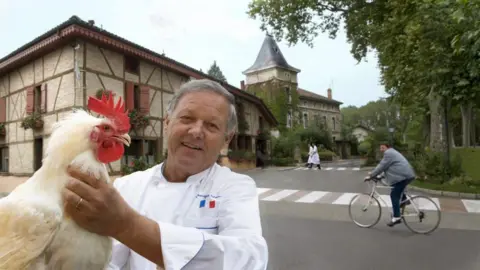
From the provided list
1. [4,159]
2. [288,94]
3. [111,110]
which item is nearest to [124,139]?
[111,110]

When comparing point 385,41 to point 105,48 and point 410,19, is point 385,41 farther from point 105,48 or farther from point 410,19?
point 105,48

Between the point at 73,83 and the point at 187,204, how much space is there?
35.0ft

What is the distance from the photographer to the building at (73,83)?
1034 centimetres

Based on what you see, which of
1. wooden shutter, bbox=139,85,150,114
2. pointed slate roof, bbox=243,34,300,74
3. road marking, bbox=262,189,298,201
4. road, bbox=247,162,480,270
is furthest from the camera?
pointed slate roof, bbox=243,34,300,74

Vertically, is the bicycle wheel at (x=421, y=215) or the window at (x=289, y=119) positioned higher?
the window at (x=289, y=119)

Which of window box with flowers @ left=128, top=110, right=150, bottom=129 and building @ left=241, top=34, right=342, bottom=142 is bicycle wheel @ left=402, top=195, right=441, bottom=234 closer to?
window box with flowers @ left=128, top=110, right=150, bottom=129

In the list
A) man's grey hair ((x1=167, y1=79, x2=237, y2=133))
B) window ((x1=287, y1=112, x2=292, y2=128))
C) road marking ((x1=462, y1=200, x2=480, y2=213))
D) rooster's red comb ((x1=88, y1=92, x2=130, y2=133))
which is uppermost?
window ((x1=287, y1=112, x2=292, y2=128))

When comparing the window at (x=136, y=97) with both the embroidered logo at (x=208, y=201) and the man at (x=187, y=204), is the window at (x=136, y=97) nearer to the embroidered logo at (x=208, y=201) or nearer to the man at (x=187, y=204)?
the man at (x=187, y=204)

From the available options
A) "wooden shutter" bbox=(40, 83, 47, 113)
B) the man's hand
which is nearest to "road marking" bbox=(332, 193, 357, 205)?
the man's hand

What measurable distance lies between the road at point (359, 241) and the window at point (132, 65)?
7103 millimetres

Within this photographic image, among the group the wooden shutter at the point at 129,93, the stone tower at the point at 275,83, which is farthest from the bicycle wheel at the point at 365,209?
the stone tower at the point at 275,83

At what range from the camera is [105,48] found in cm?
1124

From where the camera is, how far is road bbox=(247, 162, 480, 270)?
4.76 m

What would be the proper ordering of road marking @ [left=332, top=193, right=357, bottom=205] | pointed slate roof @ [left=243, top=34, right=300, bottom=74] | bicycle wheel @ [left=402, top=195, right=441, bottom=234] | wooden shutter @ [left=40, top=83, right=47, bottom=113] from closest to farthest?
bicycle wheel @ [left=402, top=195, right=441, bottom=234]
road marking @ [left=332, top=193, right=357, bottom=205]
wooden shutter @ [left=40, top=83, right=47, bottom=113]
pointed slate roof @ [left=243, top=34, right=300, bottom=74]
